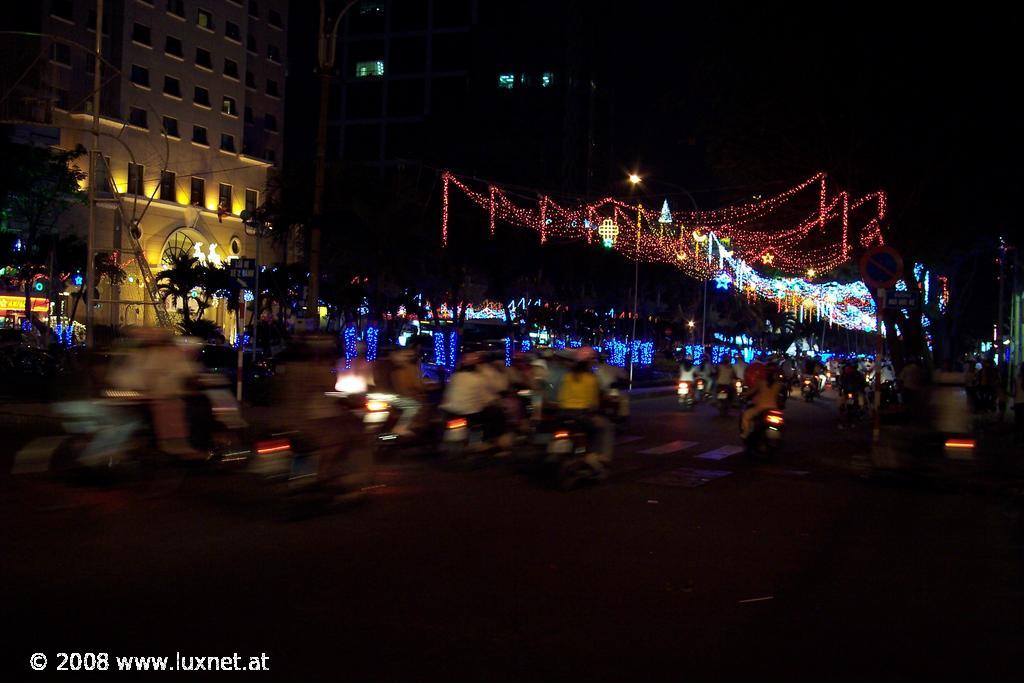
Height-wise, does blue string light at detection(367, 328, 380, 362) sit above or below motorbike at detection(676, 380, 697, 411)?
above

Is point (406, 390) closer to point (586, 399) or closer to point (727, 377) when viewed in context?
point (586, 399)

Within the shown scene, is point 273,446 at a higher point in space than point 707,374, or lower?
lower

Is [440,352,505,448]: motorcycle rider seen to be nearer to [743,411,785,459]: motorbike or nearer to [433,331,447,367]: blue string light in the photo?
[743,411,785,459]: motorbike

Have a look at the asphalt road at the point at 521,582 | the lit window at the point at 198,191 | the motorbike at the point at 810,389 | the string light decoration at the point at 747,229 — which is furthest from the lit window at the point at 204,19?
the asphalt road at the point at 521,582

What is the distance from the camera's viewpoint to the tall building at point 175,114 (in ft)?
178

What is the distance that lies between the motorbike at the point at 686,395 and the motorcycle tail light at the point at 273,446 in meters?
21.2

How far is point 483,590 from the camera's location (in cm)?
696

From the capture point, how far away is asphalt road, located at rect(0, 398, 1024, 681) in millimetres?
5500

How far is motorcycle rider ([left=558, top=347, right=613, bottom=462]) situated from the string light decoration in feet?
44.5

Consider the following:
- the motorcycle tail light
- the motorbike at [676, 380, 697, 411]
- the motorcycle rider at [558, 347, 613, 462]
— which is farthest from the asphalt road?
the motorbike at [676, 380, 697, 411]

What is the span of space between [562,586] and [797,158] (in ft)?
64.7

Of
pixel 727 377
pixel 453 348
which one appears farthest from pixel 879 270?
pixel 453 348

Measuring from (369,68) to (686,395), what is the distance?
70958 millimetres

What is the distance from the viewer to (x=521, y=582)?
7250 mm
